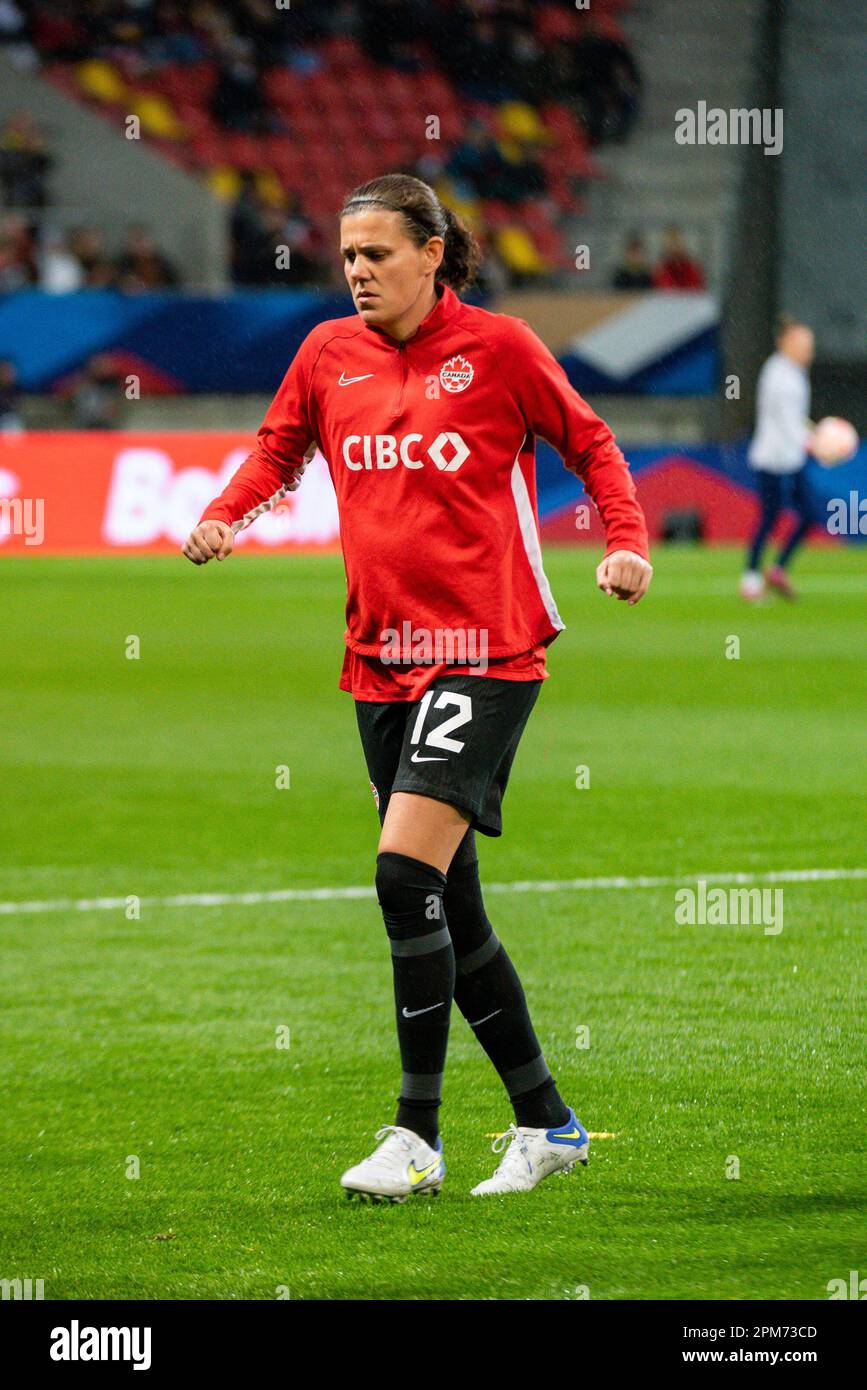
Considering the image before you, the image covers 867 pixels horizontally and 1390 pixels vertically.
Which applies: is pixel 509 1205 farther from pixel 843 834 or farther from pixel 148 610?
pixel 148 610

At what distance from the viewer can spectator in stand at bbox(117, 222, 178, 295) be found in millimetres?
27436

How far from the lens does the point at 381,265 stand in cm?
452

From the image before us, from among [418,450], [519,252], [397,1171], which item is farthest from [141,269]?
[397,1171]

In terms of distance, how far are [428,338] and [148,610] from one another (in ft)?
47.9

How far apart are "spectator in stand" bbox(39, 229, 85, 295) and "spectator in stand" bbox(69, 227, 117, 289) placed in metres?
0.06

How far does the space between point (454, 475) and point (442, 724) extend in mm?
503

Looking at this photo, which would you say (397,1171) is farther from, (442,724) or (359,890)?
(359,890)

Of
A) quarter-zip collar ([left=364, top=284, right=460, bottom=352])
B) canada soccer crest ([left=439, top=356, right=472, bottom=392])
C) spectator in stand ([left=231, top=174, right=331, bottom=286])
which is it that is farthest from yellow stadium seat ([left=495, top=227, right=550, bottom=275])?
canada soccer crest ([left=439, top=356, right=472, bottom=392])

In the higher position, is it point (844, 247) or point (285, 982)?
point (844, 247)

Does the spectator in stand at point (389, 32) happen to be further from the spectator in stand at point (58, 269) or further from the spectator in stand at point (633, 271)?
the spectator in stand at point (58, 269)

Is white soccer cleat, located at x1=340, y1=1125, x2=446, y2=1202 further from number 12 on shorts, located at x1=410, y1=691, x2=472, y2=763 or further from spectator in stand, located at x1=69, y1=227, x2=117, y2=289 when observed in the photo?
spectator in stand, located at x1=69, y1=227, x2=117, y2=289

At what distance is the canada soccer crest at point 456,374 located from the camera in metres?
4.53

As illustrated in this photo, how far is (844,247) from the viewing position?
30172mm
